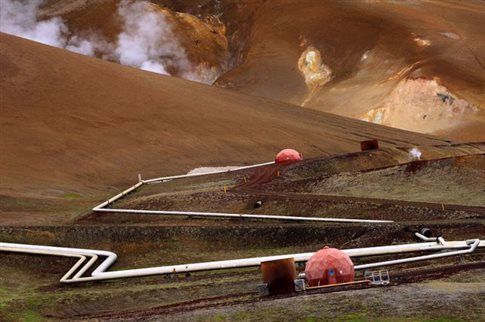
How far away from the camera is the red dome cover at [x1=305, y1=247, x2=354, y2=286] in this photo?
17.8m

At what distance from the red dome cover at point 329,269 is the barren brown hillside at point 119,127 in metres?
21.2

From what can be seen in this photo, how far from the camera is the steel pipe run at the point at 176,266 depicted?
19.8m

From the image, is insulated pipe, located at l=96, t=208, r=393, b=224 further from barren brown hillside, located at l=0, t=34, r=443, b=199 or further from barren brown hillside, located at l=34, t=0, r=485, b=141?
barren brown hillside, located at l=34, t=0, r=485, b=141

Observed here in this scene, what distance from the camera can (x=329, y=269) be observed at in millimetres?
17875

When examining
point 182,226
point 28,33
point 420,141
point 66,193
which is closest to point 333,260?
point 182,226

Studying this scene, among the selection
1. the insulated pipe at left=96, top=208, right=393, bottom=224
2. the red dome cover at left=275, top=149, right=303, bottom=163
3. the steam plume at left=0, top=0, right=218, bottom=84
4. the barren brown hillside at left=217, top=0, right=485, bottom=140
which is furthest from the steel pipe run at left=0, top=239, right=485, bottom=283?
the steam plume at left=0, top=0, right=218, bottom=84

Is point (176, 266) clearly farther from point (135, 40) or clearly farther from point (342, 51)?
point (135, 40)

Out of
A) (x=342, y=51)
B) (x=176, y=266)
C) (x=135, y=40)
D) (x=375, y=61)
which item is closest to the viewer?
(x=176, y=266)

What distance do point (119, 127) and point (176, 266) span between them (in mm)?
29587

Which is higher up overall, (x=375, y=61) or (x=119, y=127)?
(x=375, y=61)

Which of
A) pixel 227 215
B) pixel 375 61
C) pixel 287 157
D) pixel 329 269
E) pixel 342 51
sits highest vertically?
pixel 342 51

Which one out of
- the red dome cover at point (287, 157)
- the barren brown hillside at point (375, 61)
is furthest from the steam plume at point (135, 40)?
the red dome cover at point (287, 157)

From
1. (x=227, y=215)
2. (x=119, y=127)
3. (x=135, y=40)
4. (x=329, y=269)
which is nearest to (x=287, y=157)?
(x=119, y=127)

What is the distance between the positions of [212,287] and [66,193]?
776 inches
